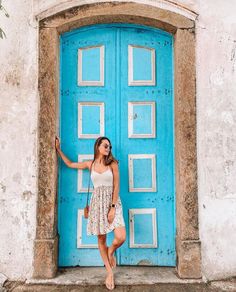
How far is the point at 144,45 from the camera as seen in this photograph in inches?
169

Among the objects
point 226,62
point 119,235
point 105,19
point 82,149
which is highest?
point 105,19

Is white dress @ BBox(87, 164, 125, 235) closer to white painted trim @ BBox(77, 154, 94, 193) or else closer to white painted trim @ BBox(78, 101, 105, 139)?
white painted trim @ BBox(77, 154, 94, 193)

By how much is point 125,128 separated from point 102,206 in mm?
1057

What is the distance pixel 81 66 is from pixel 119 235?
83.5 inches

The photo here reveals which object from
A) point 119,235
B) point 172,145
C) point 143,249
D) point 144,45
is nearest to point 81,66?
point 144,45

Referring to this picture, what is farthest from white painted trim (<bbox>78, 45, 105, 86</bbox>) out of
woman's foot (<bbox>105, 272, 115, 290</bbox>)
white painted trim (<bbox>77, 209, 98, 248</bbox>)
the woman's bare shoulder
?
woman's foot (<bbox>105, 272, 115, 290</bbox>)

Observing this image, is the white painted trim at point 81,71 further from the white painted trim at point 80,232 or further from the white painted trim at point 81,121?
the white painted trim at point 80,232

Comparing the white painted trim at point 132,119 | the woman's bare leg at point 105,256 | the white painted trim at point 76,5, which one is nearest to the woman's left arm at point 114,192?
the woman's bare leg at point 105,256

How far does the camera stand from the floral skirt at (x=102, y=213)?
145 inches

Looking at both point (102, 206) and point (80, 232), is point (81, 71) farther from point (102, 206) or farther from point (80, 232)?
point (80, 232)

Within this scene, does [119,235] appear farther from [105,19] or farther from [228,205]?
[105,19]

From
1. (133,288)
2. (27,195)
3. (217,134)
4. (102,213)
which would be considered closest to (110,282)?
(133,288)

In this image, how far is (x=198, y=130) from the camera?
3.99 m

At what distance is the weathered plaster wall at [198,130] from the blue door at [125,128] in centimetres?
38
